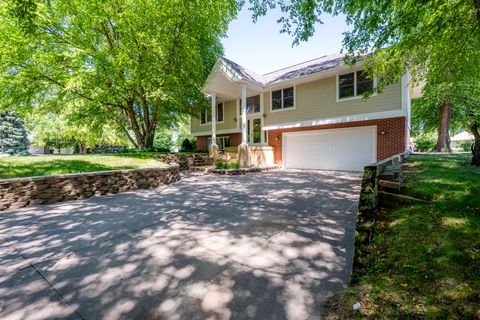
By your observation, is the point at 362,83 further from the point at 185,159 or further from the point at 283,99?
the point at 185,159

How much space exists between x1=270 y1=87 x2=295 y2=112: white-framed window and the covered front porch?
2.81ft

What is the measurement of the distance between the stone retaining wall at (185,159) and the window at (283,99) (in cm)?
585

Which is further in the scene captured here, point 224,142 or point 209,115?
point 209,115

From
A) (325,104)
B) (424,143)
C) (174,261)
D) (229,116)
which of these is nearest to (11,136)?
(229,116)

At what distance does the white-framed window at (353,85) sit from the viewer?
11438 mm

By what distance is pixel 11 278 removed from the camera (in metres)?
2.59

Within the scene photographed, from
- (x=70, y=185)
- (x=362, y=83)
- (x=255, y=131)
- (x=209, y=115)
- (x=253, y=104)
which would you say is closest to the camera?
(x=70, y=185)

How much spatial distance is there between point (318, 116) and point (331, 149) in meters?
2.05

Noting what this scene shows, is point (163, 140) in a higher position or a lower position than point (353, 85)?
lower

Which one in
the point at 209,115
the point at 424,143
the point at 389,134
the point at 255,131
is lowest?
the point at 389,134

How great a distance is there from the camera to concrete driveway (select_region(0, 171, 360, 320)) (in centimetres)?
212

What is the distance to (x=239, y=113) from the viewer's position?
17.3m

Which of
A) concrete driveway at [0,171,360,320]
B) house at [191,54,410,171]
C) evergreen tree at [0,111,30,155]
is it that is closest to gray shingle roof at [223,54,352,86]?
house at [191,54,410,171]

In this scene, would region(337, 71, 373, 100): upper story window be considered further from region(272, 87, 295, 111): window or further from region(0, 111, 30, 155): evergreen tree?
region(0, 111, 30, 155): evergreen tree
